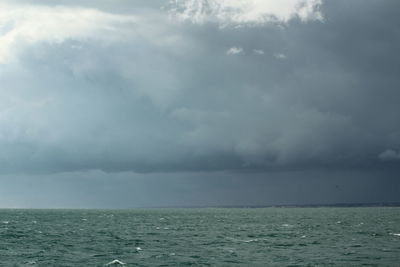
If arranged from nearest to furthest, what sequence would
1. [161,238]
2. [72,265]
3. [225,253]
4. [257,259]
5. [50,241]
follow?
1. [72,265]
2. [257,259]
3. [225,253]
4. [50,241]
5. [161,238]

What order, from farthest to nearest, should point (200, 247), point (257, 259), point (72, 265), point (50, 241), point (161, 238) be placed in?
point (161, 238), point (50, 241), point (200, 247), point (257, 259), point (72, 265)

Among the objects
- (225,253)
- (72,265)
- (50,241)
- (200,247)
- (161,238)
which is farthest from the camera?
(161,238)

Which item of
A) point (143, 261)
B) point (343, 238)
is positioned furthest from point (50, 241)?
point (343, 238)

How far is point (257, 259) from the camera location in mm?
75312

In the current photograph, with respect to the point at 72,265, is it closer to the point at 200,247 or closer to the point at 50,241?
the point at 200,247

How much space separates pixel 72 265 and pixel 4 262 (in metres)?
10.6

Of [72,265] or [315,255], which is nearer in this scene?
[72,265]

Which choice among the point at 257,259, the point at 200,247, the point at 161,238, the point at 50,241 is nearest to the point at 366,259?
the point at 257,259

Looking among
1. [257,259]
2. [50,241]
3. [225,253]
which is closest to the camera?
[257,259]

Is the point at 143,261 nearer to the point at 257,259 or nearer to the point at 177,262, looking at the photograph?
the point at 177,262

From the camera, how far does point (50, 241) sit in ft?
336

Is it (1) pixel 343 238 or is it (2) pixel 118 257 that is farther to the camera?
(1) pixel 343 238

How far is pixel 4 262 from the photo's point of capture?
72.8 m

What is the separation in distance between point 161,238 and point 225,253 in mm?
30483
